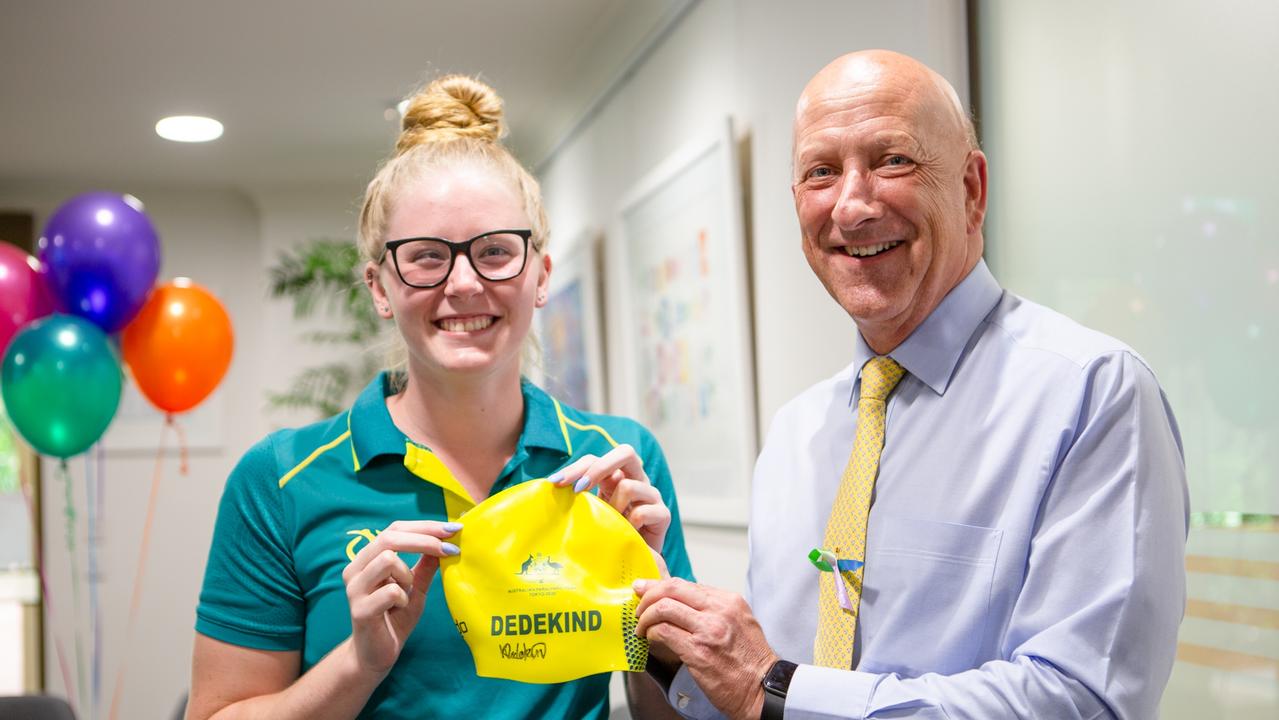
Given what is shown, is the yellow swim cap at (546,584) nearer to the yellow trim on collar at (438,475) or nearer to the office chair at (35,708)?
the yellow trim on collar at (438,475)

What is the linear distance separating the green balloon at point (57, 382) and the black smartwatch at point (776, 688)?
320cm

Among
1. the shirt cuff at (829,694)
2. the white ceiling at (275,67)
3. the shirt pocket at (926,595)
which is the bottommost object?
the shirt cuff at (829,694)

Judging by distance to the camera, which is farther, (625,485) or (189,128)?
(189,128)

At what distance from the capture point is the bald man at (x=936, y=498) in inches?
51.7

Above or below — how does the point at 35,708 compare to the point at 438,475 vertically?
below

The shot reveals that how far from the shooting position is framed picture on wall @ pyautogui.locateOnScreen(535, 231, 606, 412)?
548 cm

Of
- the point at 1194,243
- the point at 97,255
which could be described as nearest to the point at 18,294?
the point at 97,255

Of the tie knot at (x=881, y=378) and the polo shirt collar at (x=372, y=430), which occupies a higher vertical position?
the tie knot at (x=881, y=378)

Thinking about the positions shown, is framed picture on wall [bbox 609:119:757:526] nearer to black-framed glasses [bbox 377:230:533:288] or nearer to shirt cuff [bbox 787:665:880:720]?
black-framed glasses [bbox 377:230:533:288]

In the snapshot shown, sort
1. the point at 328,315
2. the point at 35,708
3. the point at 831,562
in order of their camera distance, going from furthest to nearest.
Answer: the point at 328,315
the point at 35,708
the point at 831,562

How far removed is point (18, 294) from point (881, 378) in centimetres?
353

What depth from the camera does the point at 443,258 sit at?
163 cm

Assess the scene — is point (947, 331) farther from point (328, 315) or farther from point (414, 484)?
point (328, 315)

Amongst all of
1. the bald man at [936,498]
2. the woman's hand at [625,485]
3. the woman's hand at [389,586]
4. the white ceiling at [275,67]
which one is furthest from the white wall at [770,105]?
the woman's hand at [389,586]
